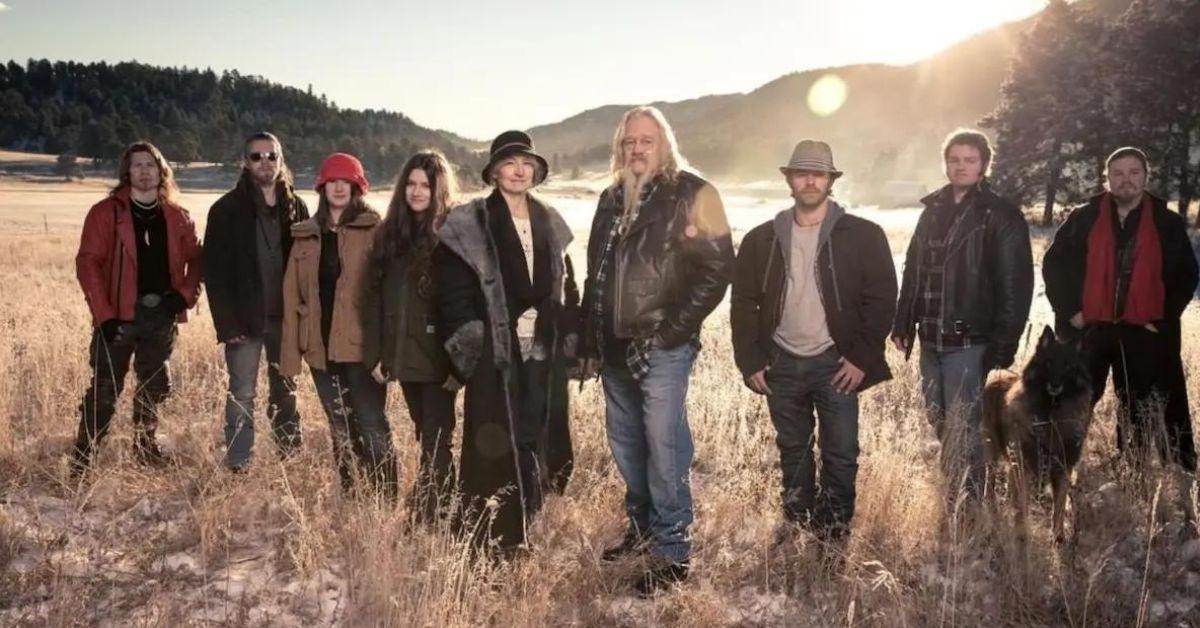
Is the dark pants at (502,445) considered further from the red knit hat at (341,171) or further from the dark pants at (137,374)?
the dark pants at (137,374)

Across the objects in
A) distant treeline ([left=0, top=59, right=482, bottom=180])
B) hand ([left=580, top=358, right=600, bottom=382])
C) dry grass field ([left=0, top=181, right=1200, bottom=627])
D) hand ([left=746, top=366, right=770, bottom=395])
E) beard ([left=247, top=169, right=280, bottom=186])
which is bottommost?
dry grass field ([left=0, top=181, right=1200, bottom=627])

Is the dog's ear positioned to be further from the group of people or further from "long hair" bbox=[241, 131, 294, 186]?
"long hair" bbox=[241, 131, 294, 186]

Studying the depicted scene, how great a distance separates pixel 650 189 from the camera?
3.42 m

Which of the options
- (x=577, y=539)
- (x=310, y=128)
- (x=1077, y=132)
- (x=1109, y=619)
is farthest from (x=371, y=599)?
(x=310, y=128)

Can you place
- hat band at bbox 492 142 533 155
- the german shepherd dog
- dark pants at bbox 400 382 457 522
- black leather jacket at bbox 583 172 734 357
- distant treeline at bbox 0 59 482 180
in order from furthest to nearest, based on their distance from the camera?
1. distant treeline at bbox 0 59 482 180
2. the german shepherd dog
3. dark pants at bbox 400 382 457 522
4. hat band at bbox 492 142 533 155
5. black leather jacket at bbox 583 172 734 357

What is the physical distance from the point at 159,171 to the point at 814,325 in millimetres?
4116

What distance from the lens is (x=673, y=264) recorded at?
338cm

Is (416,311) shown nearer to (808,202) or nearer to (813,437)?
(808,202)

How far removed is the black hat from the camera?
3.55 m

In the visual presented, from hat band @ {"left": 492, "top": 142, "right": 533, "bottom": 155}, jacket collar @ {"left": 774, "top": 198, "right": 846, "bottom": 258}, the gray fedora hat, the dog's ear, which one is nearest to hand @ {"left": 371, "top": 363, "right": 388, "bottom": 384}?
hat band @ {"left": 492, "top": 142, "right": 533, "bottom": 155}

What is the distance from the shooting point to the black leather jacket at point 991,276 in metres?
3.97

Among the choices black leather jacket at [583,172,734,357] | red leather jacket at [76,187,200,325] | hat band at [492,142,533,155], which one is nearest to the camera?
black leather jacket at [583,172,734,357]

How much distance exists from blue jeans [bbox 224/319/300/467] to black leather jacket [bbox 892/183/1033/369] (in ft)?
13.3

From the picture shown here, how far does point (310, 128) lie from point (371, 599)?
15259 cm
